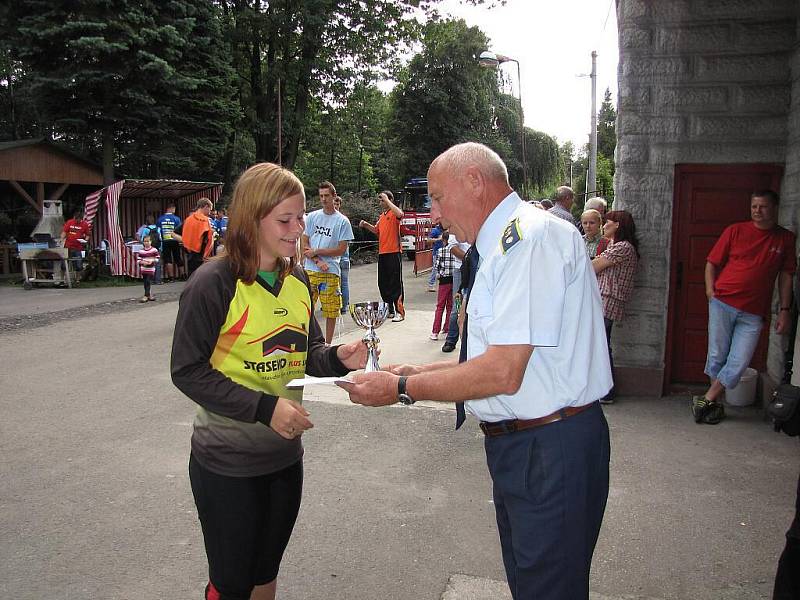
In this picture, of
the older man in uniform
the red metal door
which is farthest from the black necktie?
the red metal door

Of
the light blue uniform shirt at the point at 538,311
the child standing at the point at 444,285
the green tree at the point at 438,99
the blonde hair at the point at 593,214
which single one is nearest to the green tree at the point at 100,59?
the child standing at the point at 444,285

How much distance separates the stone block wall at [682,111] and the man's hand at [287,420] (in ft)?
17.5

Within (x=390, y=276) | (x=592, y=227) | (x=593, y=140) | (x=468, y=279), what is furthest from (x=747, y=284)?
(x=593, y=140)

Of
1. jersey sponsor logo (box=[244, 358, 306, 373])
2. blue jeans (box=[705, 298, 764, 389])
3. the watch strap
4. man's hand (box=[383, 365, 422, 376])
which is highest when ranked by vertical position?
jersey sponsor logo (box=[244, 358, 306, 373])

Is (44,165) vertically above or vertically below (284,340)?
above

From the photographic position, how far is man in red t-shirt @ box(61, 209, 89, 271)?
16781 millimetres

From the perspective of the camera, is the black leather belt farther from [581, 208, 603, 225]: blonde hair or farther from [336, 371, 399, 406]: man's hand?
[581, 208, 603, 225]: blonde hair

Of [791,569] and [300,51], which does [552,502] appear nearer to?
[791,569]

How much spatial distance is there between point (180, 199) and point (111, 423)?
58.1 ft

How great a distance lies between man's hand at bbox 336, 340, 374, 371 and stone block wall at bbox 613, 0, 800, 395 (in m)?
4.78

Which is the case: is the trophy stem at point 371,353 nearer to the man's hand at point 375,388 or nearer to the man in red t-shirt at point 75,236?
the man's hand at point 375,388

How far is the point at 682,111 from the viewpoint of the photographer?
6535 millimetres

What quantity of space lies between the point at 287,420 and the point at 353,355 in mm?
589

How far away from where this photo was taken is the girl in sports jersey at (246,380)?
2.21 meters
